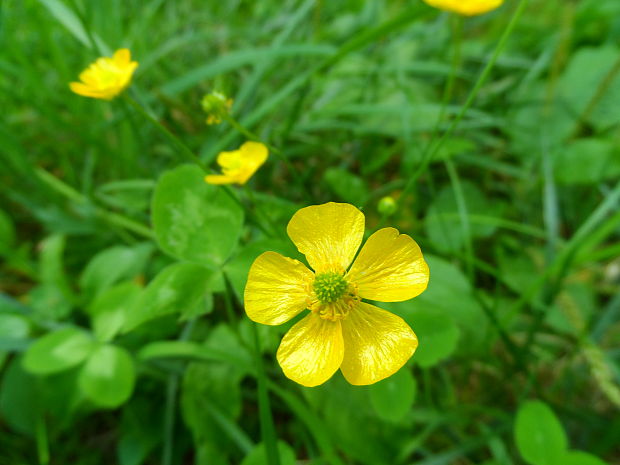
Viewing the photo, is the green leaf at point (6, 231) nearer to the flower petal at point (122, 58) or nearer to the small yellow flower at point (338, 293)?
the flower petal at point (122, 58)

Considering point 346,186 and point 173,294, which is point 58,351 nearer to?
point 173,294

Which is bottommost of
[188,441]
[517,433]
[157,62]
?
[188,441]

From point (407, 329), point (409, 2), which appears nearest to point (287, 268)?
point (407, 329)

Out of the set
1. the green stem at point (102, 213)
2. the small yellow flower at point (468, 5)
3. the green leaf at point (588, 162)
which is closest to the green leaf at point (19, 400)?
the green stem at point (102, 213)

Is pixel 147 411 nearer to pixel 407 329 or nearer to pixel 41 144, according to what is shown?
pixel 407 329

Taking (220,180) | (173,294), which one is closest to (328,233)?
(220,180)

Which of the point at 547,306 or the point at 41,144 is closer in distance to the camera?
the point at 547,306
